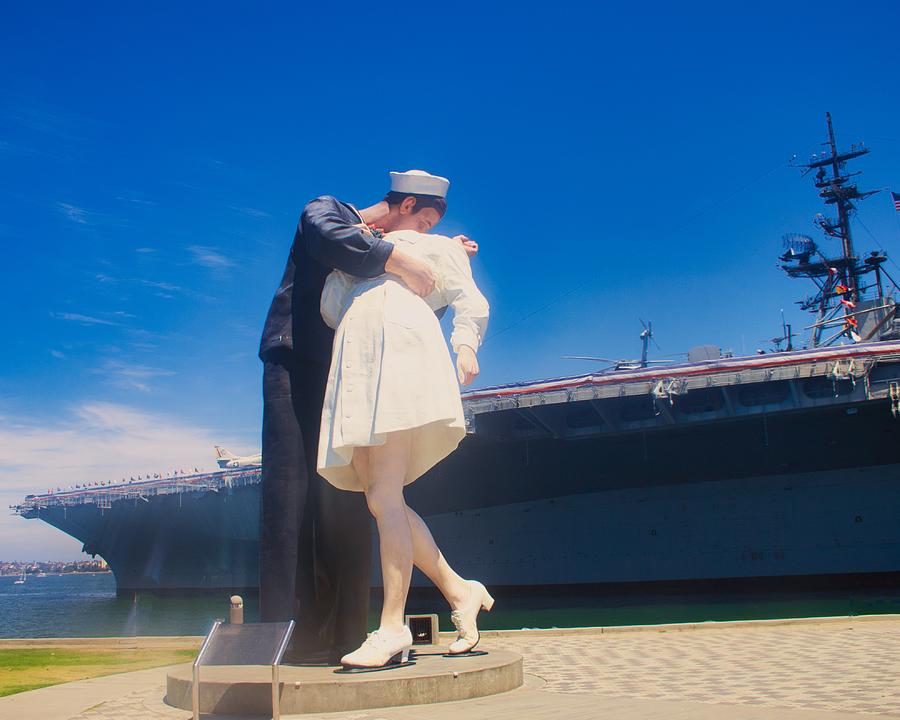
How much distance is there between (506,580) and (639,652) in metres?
20.3

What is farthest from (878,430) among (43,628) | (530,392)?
(43,628)

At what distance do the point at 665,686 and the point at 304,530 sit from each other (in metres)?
2.08

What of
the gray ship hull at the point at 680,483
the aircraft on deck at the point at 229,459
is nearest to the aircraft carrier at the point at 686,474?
the gray ship hull at the point at 680,483

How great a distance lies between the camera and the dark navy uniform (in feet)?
14.3

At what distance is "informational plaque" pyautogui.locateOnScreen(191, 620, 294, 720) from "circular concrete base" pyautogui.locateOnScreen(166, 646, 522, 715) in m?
0.20

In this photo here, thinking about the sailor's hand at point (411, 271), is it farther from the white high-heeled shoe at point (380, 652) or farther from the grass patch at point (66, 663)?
the grass patch at point (66, 663)

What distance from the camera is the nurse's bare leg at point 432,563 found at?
4449 mm

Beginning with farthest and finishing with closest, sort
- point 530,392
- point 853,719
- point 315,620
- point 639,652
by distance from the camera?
point 530,392
point 639,652
point 315,620
point 853,719

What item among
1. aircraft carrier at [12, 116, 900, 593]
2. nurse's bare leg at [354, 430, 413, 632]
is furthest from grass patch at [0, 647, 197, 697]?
aircraft carrier at [12, 116, 900, 593]

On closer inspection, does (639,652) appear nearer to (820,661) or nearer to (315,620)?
(820,661)

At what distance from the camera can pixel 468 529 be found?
2638cm

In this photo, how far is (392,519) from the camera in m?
4.19

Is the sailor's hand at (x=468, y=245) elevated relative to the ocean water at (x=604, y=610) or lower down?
elevated

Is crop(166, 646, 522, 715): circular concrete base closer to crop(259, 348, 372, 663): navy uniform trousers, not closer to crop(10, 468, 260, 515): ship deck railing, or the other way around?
crop(259, 348, 372, 663): navy uniform trousers
